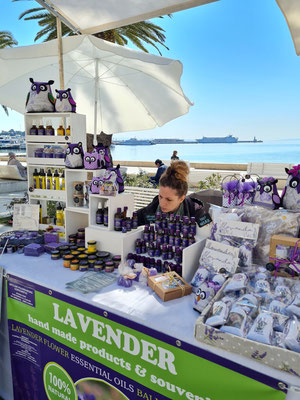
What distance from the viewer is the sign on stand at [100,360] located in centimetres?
130

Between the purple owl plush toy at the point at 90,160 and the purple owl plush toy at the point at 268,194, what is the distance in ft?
4.38

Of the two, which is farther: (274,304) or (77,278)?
(77,278)

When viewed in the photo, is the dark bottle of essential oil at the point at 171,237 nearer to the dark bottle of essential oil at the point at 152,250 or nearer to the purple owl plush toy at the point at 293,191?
the dark bottle of essential oil at the point at 152,250

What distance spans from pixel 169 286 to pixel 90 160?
1308mm

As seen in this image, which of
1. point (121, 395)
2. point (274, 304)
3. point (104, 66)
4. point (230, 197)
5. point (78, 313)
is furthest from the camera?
point (104, 66)

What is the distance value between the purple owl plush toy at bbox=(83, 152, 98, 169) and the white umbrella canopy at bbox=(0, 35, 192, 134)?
1643 millimetres

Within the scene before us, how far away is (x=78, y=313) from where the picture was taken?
1.75 m

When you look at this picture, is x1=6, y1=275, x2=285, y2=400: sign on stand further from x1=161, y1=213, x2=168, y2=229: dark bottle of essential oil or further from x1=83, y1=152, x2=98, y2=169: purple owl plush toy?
x1=83, y1=152, x2=98, y2=169: purple owl plush toy

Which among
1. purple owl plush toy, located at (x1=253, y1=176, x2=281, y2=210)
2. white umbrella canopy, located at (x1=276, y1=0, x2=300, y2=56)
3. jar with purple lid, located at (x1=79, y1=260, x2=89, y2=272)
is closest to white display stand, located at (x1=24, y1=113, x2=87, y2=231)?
jar with purple lid, located at (x1=79, y1=260, x2=89, y2=272)

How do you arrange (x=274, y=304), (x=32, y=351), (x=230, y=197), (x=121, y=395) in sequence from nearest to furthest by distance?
1. (x=274, y=304)
2. (x=121, y=395)
3. (x=32, y=351)
4. (x=230, y=197)

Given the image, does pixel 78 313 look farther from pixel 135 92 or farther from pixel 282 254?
pixel 135 92

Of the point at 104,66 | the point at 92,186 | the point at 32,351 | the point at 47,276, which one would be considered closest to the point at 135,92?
the point at 104,66

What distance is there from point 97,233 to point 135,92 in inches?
146

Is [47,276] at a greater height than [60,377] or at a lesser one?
greater
